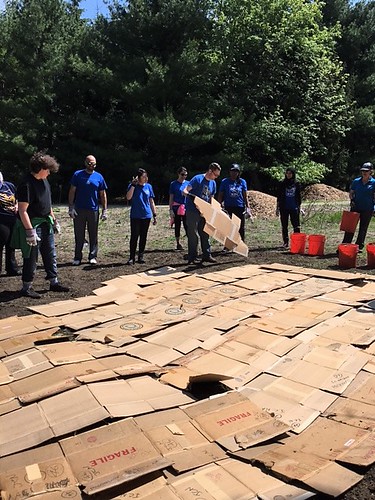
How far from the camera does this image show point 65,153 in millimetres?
24469

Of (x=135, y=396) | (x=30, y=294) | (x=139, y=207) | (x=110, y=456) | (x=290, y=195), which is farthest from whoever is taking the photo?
(x=290, y=195)

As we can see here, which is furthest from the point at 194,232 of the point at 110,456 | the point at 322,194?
the point at 322,194

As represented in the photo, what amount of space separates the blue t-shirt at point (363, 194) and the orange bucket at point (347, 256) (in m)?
1.46

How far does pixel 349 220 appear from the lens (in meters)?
8.85

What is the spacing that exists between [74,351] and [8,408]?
96cm

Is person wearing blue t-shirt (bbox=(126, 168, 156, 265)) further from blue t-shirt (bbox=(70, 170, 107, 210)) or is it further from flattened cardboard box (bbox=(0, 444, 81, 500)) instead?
flattened cardboard box (bbox=(0, 444, 81, 500))

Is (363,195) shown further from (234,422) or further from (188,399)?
→ (234,422)

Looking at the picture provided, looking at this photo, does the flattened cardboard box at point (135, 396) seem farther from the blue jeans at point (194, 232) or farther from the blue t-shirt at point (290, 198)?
the blue t-shirt at point (290, 198)

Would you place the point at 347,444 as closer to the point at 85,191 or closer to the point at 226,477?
the point at 226,477

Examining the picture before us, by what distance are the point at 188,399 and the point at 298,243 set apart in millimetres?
6047

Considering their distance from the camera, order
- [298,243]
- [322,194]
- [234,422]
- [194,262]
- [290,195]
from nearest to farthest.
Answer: [234,422] < [194,262] < [298,243] < [290,195] < [322,194]

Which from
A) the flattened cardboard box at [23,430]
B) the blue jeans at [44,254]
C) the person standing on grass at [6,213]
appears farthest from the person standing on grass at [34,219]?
the flattened cardboard box at [23,430]

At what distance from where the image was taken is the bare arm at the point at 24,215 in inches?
224

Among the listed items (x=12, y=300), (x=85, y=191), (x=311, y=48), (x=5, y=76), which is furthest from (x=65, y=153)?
(x=12, y=300)
